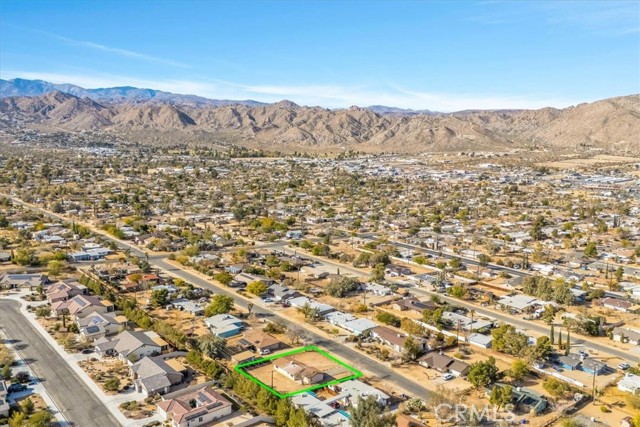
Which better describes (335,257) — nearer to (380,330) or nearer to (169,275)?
(169,275)

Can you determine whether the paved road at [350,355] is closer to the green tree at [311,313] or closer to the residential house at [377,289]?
the green tree at [311,313]

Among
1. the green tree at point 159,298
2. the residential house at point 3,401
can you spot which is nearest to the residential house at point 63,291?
Answer: the green tree at point 159,298

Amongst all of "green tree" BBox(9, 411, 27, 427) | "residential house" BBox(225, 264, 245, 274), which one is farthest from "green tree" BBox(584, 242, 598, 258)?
"green tree" BBox(9, 411, 27, 427)

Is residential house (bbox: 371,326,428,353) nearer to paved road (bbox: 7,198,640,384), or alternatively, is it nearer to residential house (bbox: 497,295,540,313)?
paved road (bbox: 7,198,640,384)

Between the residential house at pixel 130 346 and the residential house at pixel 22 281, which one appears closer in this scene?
the residential house at pixel 130 346

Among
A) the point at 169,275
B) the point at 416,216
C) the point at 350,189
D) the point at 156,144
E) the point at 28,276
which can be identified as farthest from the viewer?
the point at 156,144

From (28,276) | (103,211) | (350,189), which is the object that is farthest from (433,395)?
(350,189)
